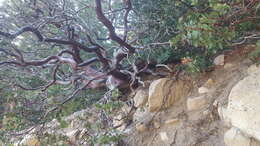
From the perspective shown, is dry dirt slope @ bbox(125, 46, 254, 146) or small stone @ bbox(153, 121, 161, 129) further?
small stone @ bbox(153, 121, 161, 129)

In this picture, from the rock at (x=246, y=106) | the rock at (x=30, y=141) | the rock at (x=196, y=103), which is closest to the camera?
the rock at (x=246, y=106)

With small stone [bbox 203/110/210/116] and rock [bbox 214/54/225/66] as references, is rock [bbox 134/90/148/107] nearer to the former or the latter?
small stone [bbox 203/110/210/116]

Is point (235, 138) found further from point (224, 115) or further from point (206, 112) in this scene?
point (206, 112)

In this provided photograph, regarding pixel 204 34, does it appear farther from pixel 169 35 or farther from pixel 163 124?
pixel 169 35

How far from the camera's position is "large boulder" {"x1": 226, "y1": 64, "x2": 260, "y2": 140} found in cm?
142

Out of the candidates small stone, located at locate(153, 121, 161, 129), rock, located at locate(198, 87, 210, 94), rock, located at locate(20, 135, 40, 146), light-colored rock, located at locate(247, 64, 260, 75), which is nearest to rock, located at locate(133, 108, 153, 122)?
small stone, located at locate(153, 121, 161, 129)

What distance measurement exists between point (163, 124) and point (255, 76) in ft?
3.09

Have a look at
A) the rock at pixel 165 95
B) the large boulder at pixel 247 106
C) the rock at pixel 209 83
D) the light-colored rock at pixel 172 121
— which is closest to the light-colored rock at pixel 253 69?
the large boulder at pixel 247 106

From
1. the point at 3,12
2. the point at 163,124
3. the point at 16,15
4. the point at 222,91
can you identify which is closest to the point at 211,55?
the point at 222,91

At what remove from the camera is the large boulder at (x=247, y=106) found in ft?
4.67

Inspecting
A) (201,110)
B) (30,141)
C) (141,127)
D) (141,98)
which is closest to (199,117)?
(201,110)

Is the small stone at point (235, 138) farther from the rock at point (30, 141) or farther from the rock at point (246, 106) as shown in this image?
the rock at point (30, 141)

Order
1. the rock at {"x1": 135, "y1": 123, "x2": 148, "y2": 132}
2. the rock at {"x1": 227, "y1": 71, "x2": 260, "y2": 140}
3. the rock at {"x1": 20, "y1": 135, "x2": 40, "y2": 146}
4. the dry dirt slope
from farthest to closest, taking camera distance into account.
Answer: the rock at {"x1": 20, "y1": 135, "x2": 40, "y2": 146}
the rock at {"x1": 135, "y1": 123, "x2": 148, "y2": 132}
the dry dirt slope
the rock at {"x1": 227, "y1": 71, "x2": 260, "y2": 140}

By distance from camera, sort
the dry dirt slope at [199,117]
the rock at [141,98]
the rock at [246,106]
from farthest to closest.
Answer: the rock at [141,98] < the dry dirt slope at [199,117] < the rock at [246,106]
